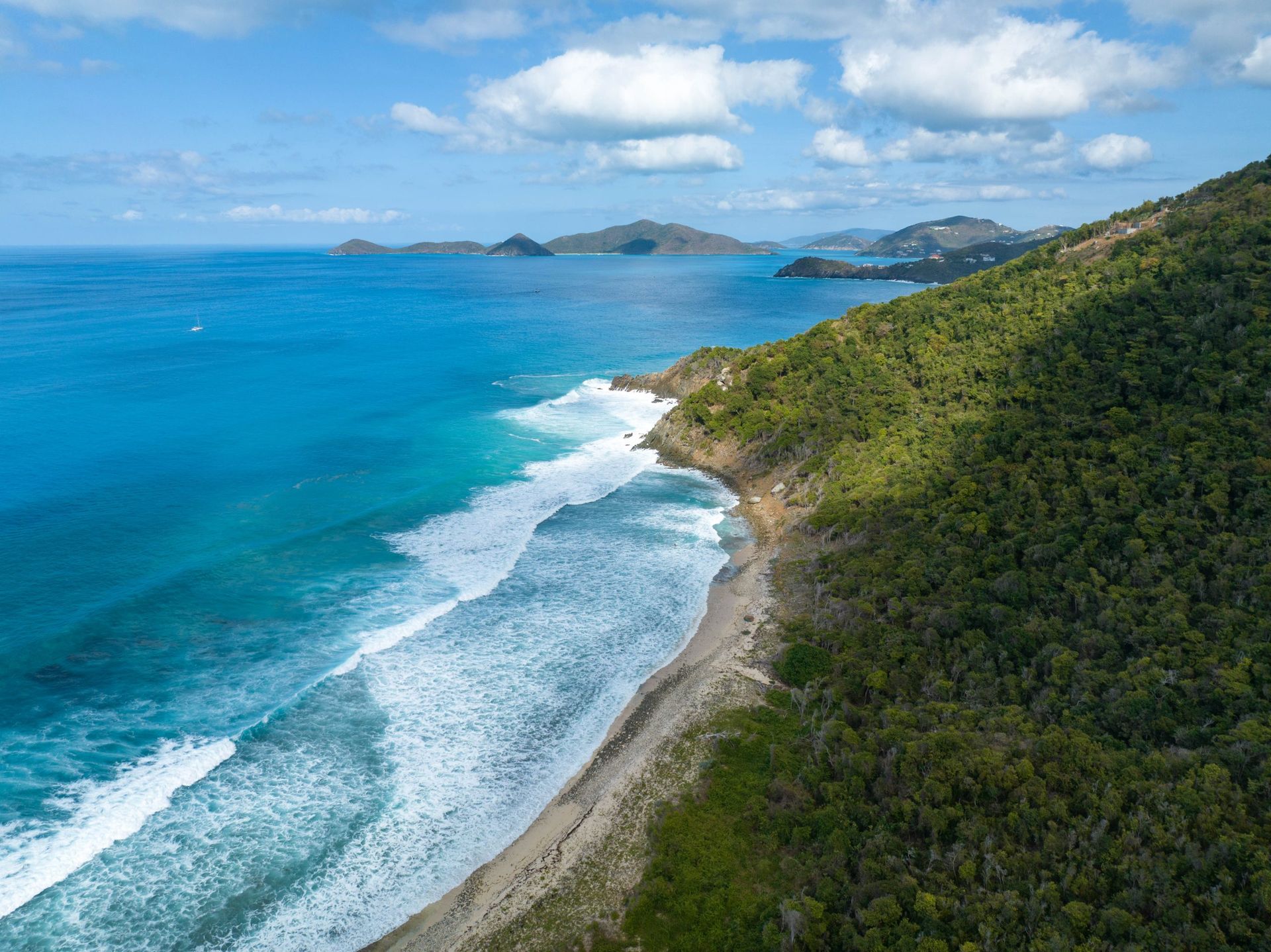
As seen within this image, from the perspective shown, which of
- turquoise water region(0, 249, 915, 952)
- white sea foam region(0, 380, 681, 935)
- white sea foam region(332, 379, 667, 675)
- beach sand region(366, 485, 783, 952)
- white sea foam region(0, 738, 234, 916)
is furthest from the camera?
white sea foam region(332, 379, 667, 675)

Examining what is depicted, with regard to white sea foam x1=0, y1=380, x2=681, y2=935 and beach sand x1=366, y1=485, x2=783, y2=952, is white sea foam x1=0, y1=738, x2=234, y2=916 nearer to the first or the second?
white sea foam x1=0, y1=380, x2=681, y2=935

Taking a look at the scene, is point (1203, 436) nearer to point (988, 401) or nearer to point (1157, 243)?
point (988, 401)

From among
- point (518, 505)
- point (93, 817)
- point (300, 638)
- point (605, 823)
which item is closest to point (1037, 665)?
point (605, 823)

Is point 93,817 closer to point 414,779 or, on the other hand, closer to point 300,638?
point 414,779

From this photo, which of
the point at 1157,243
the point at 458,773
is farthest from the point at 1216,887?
the point at 1157,243

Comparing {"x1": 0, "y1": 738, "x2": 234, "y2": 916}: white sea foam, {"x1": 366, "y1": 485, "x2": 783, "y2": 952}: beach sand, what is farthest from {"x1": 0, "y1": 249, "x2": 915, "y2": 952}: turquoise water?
{"x1": 366, "y1": 485, "x2": 783, "y2": 952}: beach sand

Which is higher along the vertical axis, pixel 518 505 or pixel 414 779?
pixel 518 505
